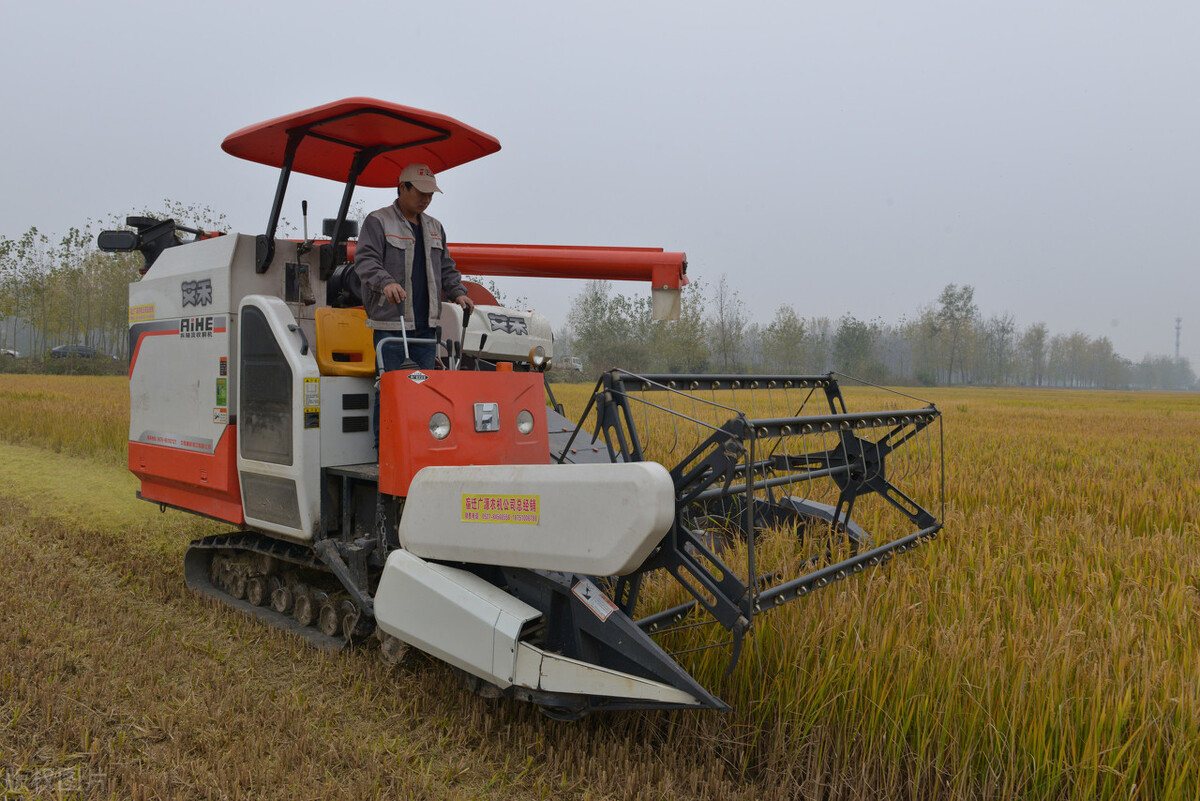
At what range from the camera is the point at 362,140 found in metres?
4.57

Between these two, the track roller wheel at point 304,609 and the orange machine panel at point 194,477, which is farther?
the orange machine panel at point 194,477

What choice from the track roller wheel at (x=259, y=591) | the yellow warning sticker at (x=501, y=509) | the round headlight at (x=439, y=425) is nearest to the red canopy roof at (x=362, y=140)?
the round headlight at (x=439, y=425)

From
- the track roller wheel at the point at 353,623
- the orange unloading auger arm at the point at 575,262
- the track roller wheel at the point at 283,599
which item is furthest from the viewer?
the orange unloading auger arm at the point at 575,262

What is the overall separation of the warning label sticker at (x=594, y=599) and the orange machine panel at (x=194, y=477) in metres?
2.46

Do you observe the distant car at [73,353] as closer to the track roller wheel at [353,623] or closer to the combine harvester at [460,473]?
the combine harvester at [460,473]

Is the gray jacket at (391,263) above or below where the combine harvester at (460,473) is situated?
above

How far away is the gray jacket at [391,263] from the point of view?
4.12 metres

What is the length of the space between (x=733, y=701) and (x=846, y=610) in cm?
59

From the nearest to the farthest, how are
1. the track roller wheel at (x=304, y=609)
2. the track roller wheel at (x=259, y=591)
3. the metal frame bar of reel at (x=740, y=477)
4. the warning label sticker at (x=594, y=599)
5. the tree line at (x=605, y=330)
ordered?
the metal frame bar of reel at (x=740, y=477) < the warning label sticker at (x=594, y=599) < the track roller wheel at (x=304, y=609) < the track roller wheel at (x=259, y=591) < the tree line at (x=605, y=330)

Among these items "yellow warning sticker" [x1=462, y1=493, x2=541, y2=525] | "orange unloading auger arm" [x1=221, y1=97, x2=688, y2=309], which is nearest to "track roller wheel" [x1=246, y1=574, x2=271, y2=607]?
"orange unloading auger arm" [x1=221, y1=97, x2=688, y2=309]

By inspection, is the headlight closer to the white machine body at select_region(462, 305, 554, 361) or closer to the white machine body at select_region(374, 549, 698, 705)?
the white machine body at select_region(462, 305, 554, 361)

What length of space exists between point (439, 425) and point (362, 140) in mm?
1957

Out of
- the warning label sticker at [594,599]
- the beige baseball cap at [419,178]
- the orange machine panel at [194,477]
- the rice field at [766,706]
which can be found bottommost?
the rice field at [766,706]

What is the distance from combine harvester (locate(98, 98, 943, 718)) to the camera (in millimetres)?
2822
